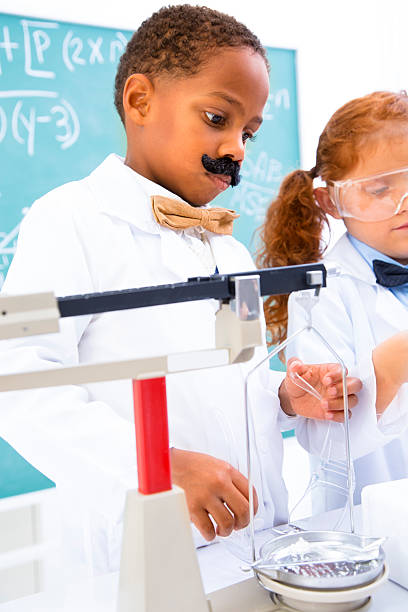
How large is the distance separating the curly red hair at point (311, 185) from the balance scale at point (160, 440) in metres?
0.72

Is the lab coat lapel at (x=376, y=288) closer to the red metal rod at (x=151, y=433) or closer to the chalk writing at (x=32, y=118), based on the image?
the red metal rod at (x=151, y=433)

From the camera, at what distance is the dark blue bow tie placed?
45.8 inches

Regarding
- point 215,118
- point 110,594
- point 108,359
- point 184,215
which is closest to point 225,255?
point 184,215

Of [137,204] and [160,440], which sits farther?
[137,204]

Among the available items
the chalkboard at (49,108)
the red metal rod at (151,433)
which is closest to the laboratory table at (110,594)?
the red metal rod at (151,433)

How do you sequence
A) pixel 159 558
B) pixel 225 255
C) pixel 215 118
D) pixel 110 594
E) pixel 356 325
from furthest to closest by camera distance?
pixel 356 325 < pixel 225 255 < pixel 215 118 < pixel 110 594 < pixel 159 558

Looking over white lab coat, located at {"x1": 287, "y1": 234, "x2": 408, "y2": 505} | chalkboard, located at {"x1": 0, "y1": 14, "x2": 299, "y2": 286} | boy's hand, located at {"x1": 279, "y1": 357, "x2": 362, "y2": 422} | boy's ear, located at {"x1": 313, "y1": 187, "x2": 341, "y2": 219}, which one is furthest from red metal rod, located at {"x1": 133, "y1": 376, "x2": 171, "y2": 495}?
chalkboard, located at {"x1": 0, "y1": 14, "x2": 299, "y2": 286}

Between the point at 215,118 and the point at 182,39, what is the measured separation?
0.45 feet

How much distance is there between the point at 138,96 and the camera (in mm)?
934

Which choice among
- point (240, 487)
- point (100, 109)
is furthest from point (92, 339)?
point (100, 109)

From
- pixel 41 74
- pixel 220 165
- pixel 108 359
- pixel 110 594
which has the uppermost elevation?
pixel 41 74

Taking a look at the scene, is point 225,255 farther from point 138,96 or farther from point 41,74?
point 41,74

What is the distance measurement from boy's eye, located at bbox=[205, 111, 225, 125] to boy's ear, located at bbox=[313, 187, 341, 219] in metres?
0.41

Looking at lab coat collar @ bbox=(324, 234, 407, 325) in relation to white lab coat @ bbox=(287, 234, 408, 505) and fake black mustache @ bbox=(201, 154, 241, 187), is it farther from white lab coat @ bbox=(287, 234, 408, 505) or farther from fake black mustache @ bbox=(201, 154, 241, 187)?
fake black mustache @ bbox=(201, 154, 241, 187)
